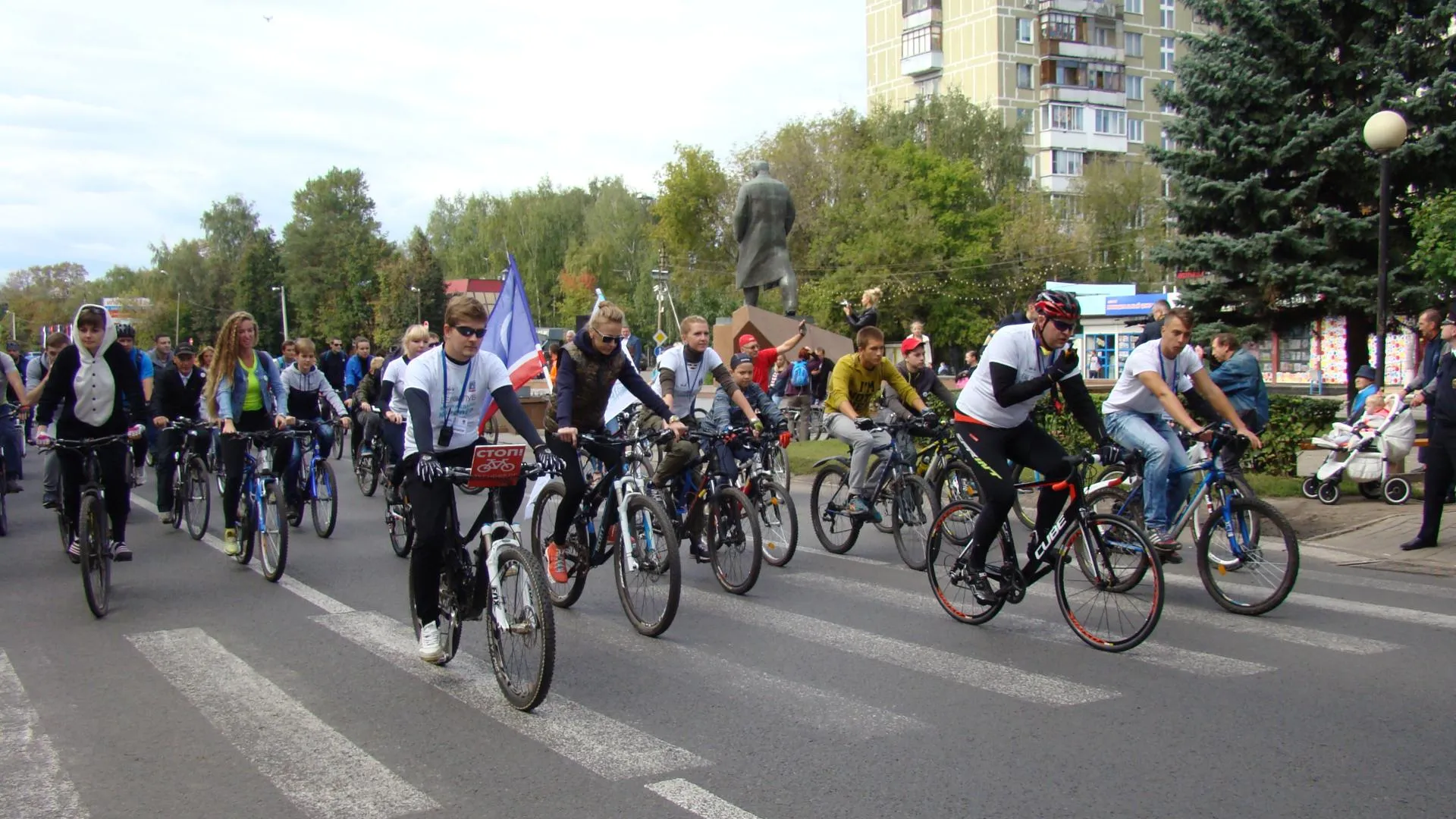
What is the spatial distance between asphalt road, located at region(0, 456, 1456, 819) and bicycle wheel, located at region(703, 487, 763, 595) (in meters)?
0.18

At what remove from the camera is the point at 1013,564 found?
23.8 feet

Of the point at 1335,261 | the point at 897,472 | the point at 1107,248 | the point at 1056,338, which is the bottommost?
the point at 897,472

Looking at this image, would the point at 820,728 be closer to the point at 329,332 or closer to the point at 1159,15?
the point at 1159,15

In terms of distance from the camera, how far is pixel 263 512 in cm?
975

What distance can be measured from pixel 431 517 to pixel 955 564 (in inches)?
123

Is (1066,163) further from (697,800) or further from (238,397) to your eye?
(697,800)

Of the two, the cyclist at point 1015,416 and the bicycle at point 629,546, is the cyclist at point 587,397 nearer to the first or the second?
the bicycle at point 629,546

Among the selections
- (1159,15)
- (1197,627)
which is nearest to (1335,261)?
(1197,627)

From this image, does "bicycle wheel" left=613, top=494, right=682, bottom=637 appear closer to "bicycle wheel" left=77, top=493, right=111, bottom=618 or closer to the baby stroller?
"bicycle wheel" left=77, top=493, right=111, bottom=618

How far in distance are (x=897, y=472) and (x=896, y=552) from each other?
1.12 metres

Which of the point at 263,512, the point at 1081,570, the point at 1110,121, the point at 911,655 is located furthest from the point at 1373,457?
the point at 1110,121

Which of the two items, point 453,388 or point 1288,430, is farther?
point 1288,430

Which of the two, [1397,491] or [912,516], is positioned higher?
[912,516]

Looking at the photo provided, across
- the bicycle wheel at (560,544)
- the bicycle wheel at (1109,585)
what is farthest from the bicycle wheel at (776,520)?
the bicycle wheel at (1109,585)
